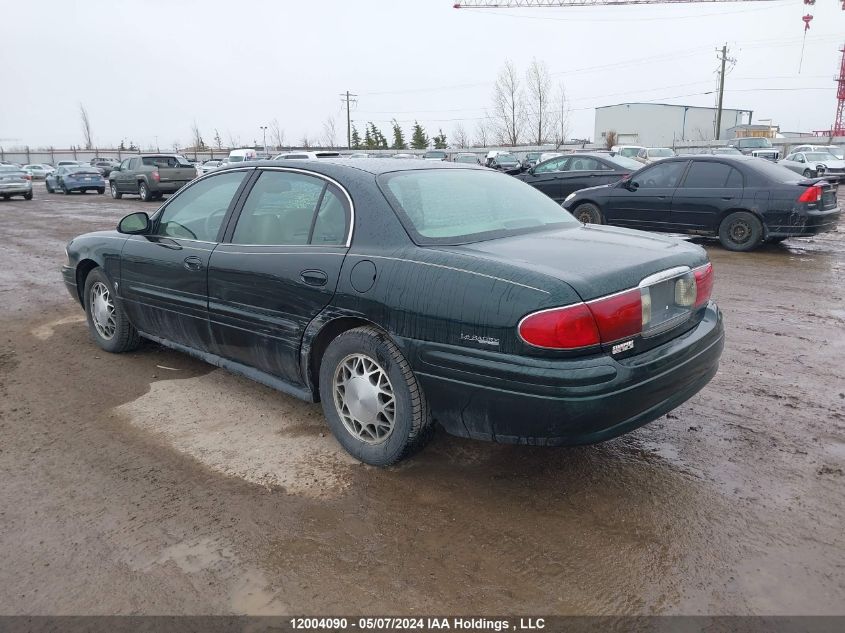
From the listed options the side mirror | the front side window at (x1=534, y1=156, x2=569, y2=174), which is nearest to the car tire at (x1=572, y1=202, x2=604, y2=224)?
the front side window at (x1=534, y1=156, x2=569, y2=174)

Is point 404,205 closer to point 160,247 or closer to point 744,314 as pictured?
point 160,247

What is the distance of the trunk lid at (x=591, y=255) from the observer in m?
2.82

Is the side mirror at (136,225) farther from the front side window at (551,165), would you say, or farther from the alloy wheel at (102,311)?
the front side window at (551,165)

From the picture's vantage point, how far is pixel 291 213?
3.79m

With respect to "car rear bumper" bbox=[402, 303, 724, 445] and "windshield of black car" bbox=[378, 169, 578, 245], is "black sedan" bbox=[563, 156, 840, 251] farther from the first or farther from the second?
"car rear bumper" bbox=[402, 303, 724, 445]

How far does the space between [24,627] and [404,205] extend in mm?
2420

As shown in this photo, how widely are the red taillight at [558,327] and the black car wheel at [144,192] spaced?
22917 millimetres

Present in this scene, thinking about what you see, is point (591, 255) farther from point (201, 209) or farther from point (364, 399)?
point (201, 209)

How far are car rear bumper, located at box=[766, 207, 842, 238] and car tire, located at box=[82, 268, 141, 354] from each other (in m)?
8.86

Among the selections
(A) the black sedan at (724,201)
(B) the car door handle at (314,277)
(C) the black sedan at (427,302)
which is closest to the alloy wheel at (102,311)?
(C) the black sedan at (427,302)

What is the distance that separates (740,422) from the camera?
12.8ft

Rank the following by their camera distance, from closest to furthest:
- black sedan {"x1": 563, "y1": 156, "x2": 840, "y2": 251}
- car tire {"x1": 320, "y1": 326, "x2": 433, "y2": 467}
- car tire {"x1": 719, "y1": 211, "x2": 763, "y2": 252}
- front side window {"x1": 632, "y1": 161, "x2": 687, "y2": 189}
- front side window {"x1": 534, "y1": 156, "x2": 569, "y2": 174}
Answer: car tire {"x1": 320, "y1": 326, "x2": 433, "y2": 467} → black sedan {"x1": 563, "y1": 156, "x2": 840, "y2": 251} → car tire {"x1": 719, "y1": 211, "x2": 763, "y2": 252} → front side window {"x1": 632, "y1": 161, "x2": 687, "y2": 189} → front side window {"x1": 534, "y1": 156, "x2": 569, "y2": 174}

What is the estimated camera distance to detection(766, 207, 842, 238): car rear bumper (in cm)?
938

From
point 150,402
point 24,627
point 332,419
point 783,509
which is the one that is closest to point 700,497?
point 783,509
